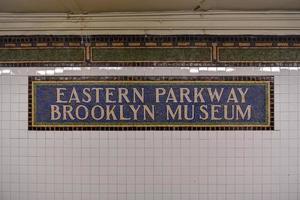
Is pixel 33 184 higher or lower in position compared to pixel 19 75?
lower

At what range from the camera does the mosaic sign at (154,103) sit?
3.89 meters

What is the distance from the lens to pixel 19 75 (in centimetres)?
394

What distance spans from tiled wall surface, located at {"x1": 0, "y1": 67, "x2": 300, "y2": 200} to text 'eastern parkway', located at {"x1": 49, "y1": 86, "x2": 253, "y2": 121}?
188 millimetres

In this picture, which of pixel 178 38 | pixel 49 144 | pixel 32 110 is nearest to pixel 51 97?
pixel 32 110

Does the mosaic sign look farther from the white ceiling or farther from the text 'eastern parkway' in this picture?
the white ceiling

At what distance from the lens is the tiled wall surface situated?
3875 mm

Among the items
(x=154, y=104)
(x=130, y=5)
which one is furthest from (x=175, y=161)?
(x=130, y=5)

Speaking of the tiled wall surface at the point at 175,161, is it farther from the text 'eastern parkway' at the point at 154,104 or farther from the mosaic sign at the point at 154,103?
the text 'eastern parkway' at the point at 154,104

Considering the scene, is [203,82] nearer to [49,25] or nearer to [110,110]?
[110,110]

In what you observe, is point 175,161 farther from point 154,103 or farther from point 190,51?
point 190,51

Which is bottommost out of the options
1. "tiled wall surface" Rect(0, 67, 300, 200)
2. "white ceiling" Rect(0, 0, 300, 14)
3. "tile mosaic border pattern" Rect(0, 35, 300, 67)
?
"tiled wall surface" Rect(0, 67, 300, 200)

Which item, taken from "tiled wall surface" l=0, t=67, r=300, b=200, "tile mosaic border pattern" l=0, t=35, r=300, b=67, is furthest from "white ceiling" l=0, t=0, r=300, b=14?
"tiled wall surface" l=0, t=67, r=300, b=200

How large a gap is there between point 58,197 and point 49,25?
205cm

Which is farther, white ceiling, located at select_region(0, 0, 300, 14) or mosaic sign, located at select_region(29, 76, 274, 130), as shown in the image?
mosaic sign, located at select_region(29, 76, 274, 130)
